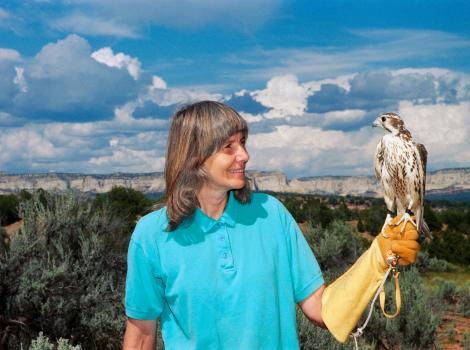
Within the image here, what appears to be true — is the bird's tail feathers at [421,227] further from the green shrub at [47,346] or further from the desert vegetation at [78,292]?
the desert vegetation at [78,292]

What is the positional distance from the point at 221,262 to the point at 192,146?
0.57 meters

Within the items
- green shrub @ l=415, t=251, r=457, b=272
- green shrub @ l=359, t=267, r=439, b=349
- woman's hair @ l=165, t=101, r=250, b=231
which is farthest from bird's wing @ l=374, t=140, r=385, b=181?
green shrub @ l=415, t=251, r=457, b=272

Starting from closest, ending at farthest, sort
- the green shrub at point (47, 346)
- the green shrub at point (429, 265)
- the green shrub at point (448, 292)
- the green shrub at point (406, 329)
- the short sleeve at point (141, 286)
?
the short sleeve at point (141, 286)
the green shrub at point (47, 346)
the green shrub at point (406, 329)
the green shrub at point (448, 292)
the green shrub at point (429, 265)

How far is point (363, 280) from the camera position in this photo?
2914mm

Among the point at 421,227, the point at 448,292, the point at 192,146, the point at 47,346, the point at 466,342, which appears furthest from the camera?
the point at 448,292

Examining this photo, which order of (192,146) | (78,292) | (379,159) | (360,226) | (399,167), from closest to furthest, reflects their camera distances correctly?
(192,146) → (399,167) → (379,159) → (78,292) → (360,226)

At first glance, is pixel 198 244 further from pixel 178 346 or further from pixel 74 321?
pixel 74 321

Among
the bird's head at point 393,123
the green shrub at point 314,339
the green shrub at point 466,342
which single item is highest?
the bird's head at point 393,123

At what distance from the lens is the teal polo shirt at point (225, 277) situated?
2.84 m

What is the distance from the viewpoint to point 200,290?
286cm

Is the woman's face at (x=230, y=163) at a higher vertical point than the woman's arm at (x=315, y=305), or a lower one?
higher

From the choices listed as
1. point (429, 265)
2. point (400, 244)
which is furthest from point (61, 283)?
point (429, 265)

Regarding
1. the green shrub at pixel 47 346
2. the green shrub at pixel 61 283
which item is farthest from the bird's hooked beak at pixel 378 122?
the green shrub at pixel 61 283

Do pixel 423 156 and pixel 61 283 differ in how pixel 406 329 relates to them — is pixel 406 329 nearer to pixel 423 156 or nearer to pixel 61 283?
pixel 61 283
